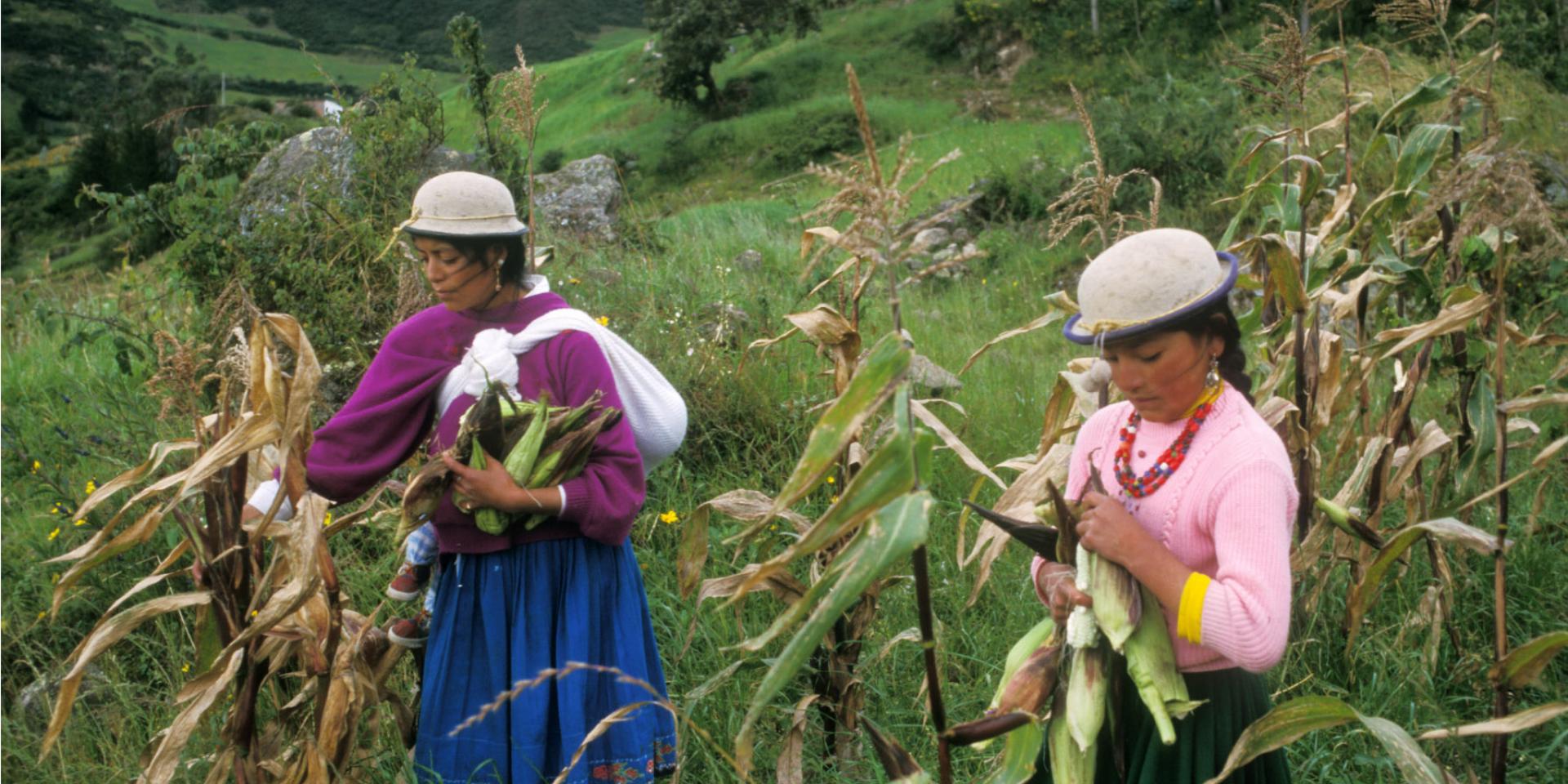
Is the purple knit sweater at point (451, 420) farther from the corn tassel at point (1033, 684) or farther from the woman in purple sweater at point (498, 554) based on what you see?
the corn tassel at point (1033, 684)

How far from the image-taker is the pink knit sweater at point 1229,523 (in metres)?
1.50

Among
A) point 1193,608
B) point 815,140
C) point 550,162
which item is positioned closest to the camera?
point 1193,608

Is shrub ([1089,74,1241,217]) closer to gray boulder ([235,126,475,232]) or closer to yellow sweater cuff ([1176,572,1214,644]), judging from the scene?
gray boulder ([235,126,475,232])

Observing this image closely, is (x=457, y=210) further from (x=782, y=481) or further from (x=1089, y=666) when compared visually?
(x=782, y=481)

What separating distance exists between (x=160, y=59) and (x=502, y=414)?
144ft

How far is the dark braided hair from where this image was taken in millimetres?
1618

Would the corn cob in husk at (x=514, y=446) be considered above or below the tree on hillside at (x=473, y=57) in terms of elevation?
below

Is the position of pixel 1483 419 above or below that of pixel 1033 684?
below

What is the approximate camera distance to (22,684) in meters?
3.99

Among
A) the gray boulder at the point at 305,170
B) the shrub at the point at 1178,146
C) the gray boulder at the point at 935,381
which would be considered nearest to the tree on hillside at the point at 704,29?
the shrub at the point at 1178,146

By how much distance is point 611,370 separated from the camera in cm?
241

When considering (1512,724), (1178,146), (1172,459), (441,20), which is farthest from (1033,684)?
(441,20)

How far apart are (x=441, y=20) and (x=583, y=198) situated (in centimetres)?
1436

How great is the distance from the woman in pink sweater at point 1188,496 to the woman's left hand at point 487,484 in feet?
3.33
